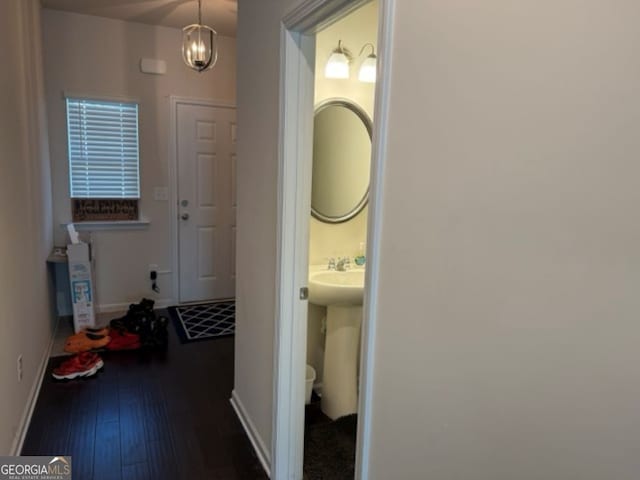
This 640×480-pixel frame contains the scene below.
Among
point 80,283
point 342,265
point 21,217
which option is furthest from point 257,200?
point 80,283

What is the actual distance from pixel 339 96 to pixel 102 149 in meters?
2.63

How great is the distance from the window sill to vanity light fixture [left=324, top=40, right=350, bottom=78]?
8.73 feet

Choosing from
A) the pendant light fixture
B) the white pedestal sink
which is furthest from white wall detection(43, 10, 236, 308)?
the white pedestal sink

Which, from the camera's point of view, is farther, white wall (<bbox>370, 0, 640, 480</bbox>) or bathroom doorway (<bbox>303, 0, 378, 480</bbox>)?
bathroom doorway (<bbox>303, 0, 378, 480</bbox>)

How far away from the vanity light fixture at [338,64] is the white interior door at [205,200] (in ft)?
7.49

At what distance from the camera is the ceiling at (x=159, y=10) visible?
11.4ft

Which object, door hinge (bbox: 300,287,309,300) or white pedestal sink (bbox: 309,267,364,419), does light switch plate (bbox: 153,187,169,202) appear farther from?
door hinge (bbox: 300,287,309,300)

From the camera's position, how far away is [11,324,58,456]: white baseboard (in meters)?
2.16

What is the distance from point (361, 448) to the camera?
4.35ft

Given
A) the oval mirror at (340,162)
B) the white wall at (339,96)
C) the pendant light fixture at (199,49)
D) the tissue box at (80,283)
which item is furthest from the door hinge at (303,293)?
the tissue box at (80,283)

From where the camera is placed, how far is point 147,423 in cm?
249

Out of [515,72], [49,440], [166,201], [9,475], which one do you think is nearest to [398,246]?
[515,72]

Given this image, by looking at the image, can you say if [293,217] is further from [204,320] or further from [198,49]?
[204,320]

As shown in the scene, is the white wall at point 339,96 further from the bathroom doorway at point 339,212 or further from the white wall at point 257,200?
the white wall at point 257,200
